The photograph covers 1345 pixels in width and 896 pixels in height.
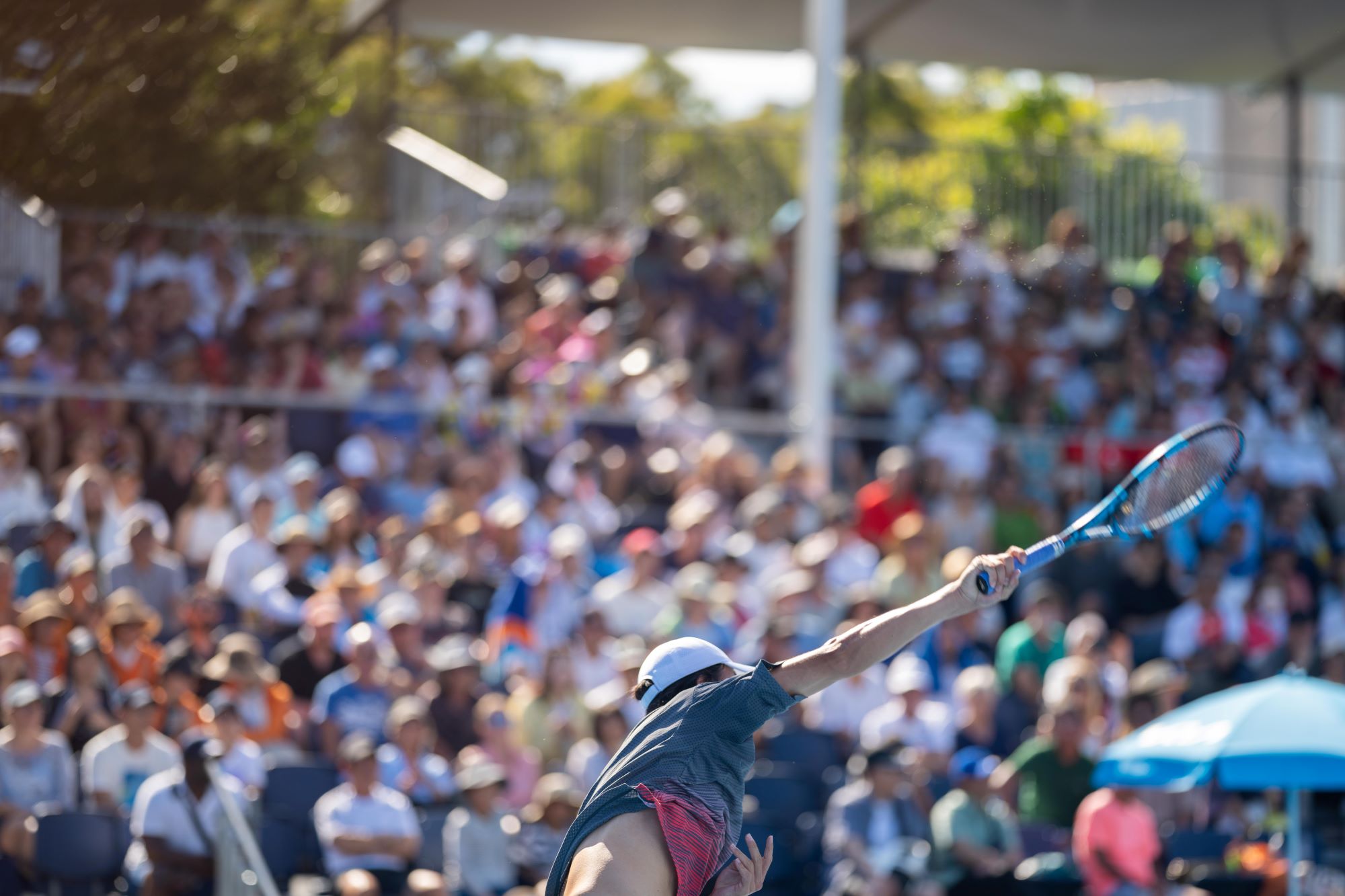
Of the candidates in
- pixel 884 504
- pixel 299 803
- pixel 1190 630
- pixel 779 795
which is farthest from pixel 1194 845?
pixel 299 803

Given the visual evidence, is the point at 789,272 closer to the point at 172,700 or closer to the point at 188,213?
the point at 188,213

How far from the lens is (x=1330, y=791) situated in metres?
12.2

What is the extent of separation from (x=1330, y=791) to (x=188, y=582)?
281 inches

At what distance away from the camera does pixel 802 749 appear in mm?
11711

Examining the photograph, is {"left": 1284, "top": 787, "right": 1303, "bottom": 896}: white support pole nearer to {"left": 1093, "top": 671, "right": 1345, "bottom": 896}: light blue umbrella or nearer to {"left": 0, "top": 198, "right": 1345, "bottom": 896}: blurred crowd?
{"left": 1093, "top": 671, "right": 1345, "bottom": 896}: light blue umbrella

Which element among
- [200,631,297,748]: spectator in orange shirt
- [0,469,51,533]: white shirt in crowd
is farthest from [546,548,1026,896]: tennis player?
[0,469,51,533]: white shirt in crowd

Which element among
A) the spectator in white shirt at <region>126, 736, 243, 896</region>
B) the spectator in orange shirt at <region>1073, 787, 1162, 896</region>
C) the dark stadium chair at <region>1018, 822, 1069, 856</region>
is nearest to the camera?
the spectator in white shirt at <region>126, 736, 243, 896</region>

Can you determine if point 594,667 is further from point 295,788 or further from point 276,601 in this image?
point 295,788

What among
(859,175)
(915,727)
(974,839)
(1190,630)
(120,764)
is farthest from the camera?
(859,175)

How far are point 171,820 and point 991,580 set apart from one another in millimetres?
5469

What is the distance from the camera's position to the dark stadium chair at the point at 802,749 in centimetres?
1166

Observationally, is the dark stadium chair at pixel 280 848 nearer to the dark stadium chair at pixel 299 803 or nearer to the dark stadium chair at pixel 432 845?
the dark stadium chair at pixel 299 803

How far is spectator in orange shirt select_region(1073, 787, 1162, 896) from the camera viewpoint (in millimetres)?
10922

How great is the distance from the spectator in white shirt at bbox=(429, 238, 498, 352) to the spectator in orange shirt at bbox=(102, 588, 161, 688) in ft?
17.1
